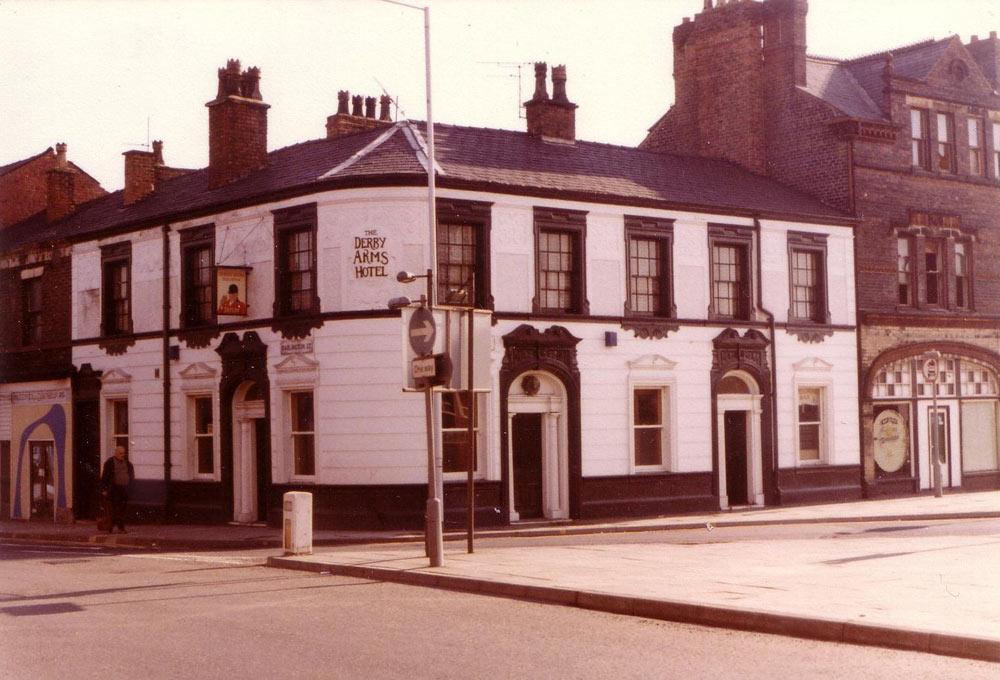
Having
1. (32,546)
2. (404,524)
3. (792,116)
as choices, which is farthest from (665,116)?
(32,546)

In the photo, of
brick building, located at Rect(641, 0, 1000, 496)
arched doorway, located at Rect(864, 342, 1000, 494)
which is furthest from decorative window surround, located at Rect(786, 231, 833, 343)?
arched doorway, located at Rect(864, 342, 1000, 494)

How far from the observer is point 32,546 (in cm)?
2477

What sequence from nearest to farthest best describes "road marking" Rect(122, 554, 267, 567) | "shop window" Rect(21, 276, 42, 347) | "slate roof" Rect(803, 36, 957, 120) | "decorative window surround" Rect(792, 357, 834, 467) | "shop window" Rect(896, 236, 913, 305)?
"road marking" Rect(122, 554, 267, 567)
"decorative window surround" Rect(792, 357, 834, 467)
"shop window" Rect(896, 236, 913, 305)
"slate roof" Rect(803, 36, 957, 120)
"shop window" Rect(21, 276, 42, 347)

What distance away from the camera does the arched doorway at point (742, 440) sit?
30312 millimetres

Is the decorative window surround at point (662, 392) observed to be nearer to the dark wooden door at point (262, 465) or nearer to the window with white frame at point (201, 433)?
the dark wooden door at point (262, 465)

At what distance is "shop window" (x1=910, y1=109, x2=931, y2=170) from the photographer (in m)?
34.3

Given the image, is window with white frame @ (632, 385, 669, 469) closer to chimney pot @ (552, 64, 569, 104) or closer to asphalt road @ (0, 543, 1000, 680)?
chimney pot @ (552, 64, 569, 104)

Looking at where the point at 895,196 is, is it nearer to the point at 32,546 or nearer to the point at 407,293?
the point at 407,293

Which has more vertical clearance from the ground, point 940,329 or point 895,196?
point 895,196

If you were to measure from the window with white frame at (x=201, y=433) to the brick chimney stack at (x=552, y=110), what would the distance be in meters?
10.1

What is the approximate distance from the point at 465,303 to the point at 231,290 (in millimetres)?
5284

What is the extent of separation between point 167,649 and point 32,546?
50.9 ft

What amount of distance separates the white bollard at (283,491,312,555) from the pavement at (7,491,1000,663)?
0.30 m

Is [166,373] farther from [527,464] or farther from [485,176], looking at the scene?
[485,176]
